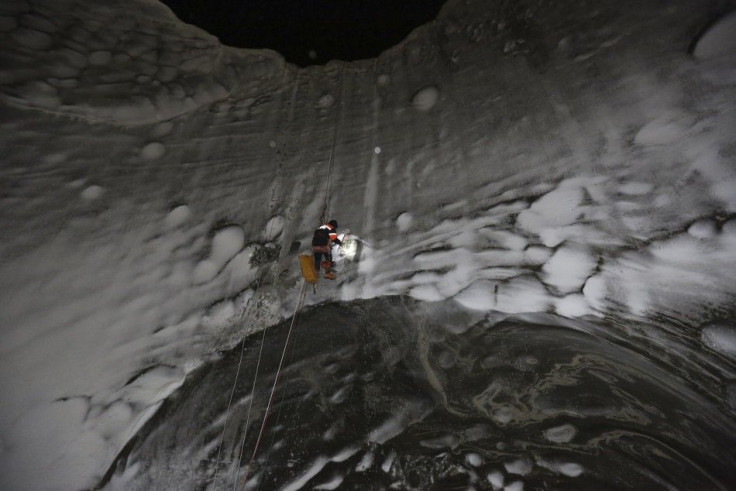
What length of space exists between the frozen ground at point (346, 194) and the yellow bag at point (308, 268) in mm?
164

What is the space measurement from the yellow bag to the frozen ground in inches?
6.4

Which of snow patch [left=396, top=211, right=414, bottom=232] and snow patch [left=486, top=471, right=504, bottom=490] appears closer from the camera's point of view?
snow patch [left=486, top=471, right=504, bottom=490]

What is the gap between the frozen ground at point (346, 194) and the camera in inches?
66.1

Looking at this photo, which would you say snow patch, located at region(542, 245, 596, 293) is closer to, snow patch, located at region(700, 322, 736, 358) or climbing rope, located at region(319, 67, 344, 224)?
snow patch, located at region(700, 322, 736, 358)

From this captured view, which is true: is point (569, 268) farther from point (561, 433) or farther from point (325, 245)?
point (325, 245)

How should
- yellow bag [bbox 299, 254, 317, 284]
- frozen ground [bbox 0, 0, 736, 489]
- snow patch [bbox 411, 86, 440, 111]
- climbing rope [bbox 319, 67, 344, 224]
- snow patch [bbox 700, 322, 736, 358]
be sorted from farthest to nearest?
snow patch [bbox 411, 86, 440, 111]
climbing rope [bbox 319, 67, 344, 224]
yellow bag [bbox 299, 254, 317, 284]
frozen ground [bbox 0, 0, 736, 489]
snow patch [bbox 700, 322, 736, 358]

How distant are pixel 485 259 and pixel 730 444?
1.37 m

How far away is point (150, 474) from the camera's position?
187 centimetres

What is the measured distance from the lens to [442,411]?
2.02 m

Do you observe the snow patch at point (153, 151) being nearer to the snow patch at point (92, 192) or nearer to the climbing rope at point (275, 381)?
the snow patch at point (92, 192)

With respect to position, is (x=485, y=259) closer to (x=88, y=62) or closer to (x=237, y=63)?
(x=237, y=63)

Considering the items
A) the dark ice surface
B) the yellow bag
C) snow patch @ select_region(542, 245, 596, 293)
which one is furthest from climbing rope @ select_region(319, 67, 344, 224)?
snow patch @ select_region(542, 245, 596, 293)

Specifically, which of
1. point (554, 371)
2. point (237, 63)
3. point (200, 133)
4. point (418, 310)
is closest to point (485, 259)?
point (418, 310)

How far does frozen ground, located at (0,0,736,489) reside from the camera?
5.51 feet
